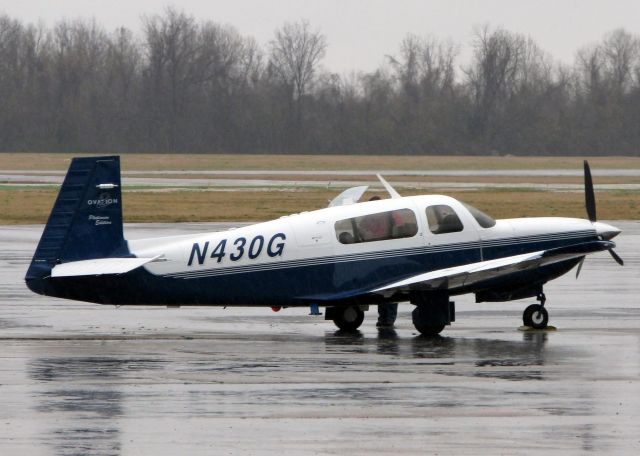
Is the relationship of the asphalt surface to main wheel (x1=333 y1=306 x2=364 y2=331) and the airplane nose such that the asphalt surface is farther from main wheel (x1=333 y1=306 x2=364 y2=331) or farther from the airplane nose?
main wheel (x1=333 y1=306 x2=364 y2=331)

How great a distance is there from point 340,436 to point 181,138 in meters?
109

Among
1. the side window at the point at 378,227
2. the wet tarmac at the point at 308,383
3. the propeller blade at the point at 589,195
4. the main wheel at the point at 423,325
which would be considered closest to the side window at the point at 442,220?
the side window at the point at 378,227

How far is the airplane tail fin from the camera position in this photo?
49.1ft

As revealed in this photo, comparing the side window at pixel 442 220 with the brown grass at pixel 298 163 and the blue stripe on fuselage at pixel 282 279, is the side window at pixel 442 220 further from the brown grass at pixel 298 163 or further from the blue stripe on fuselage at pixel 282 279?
the brown grass at pixel 298 163

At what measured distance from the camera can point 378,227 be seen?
15625 millimetres

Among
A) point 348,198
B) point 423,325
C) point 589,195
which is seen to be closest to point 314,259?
point 423,325

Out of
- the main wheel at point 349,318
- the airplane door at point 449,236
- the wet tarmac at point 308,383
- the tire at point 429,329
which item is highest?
the airplane door at point 449,236

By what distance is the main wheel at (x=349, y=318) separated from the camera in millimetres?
16172

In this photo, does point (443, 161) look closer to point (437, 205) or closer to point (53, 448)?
point (437, 205)

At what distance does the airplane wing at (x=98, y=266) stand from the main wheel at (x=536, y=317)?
4577 mm

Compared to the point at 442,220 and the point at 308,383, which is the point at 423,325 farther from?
the point at 308,383

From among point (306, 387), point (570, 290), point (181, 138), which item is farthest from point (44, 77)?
point (306, 387)

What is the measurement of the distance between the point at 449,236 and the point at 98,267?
13.6ft

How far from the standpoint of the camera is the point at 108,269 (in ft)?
48.2
